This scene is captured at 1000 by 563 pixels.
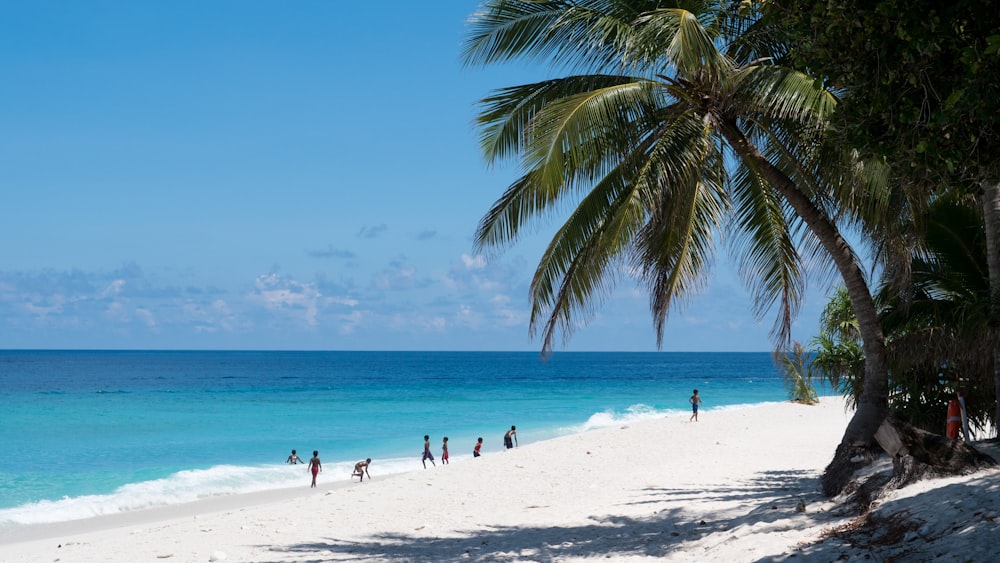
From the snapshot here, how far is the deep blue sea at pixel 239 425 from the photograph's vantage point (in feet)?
67.7

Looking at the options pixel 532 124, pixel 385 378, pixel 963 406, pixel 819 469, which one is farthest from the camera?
pixel 385 378

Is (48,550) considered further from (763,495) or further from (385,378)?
(385,378)

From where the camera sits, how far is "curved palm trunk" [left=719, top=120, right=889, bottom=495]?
338 inches

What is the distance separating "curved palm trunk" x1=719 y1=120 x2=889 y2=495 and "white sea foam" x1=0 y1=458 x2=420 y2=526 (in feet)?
48.6

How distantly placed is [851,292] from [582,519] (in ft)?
13.3

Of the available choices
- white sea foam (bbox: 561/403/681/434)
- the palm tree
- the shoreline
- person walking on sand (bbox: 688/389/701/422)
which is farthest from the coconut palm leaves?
white sea foam (bbox: 561/403/681/434)

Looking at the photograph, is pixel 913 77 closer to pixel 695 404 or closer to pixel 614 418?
pixel 695 404

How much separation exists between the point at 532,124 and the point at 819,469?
8.64 meters

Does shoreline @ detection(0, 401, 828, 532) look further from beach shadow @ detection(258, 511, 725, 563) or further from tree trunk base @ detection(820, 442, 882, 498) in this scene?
tree trunk base @ detection(820, 442, 882, 498)

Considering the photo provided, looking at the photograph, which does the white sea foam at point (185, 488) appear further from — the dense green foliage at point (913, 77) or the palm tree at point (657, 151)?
the dense green foliage at point (913, 77)

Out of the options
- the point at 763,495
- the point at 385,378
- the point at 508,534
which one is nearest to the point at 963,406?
the point at 763,495

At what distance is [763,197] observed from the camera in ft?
31.9

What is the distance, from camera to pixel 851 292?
29.5ft

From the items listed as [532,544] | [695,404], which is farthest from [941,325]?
[695,404]
